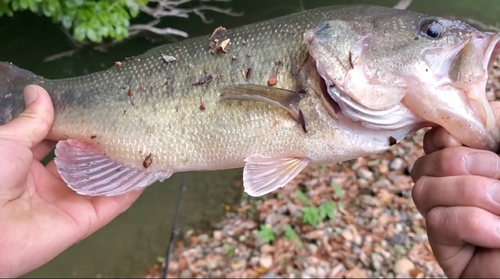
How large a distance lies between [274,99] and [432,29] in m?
0.53

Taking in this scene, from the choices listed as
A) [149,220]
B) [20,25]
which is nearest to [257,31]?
[20,25]

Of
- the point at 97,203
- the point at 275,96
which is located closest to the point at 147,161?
the point at 97,203

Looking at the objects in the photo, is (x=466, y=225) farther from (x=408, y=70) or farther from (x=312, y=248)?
(x=312, y=248)

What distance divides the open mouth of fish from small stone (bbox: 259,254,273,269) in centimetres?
219

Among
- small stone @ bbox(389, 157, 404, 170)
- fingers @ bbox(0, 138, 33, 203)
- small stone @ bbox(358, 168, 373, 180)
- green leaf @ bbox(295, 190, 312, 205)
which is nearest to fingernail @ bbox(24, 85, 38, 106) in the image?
fingers @ bbox(0, 138, 33, 203)

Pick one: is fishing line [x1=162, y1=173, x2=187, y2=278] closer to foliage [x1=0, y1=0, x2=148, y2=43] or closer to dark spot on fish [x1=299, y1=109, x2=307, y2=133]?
foliage [x1=0, y1=0, x2=148, y2=43]

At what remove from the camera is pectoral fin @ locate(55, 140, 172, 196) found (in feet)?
5.60

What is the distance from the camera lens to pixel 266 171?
1.57m

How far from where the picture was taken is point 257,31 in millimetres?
1609

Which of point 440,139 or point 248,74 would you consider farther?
point 248,74

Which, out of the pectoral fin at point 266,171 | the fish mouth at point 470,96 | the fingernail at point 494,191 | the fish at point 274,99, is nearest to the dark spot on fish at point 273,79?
the fish at point 274,99

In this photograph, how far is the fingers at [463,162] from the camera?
132 centimetres

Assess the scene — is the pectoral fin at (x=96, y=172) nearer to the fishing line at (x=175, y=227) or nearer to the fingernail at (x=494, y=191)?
the fingernail at (x=494, y=191)

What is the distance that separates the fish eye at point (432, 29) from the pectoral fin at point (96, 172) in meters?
1.02
